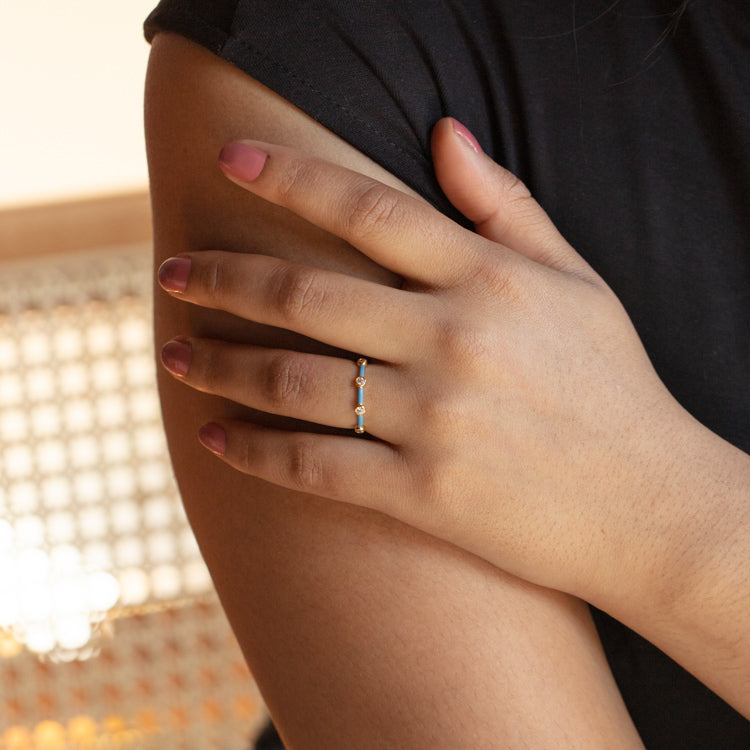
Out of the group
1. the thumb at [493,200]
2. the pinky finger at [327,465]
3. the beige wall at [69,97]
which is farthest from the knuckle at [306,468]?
the beige wall at [69,97]

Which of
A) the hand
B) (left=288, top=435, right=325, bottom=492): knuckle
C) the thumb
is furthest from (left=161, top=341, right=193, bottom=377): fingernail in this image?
the thumb

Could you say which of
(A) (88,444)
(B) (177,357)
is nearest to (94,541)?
(A) (88,444)

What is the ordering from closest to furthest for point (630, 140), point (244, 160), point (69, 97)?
point (244, 160) → point (630, 140) → point (69, 97)

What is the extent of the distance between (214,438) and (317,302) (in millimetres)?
134

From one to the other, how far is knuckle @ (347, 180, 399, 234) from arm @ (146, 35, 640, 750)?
46 millimetres

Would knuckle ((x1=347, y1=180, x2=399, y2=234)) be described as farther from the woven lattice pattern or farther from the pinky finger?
the woven lattice pattern

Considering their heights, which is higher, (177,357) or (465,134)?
(465,134)

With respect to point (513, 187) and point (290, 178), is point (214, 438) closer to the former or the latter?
point (290, 178)

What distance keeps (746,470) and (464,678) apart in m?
0.28

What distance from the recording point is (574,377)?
0.57 meters

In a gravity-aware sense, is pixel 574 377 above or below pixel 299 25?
below

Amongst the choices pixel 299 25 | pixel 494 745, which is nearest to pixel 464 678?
pixel 494 745

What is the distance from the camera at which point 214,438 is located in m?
0.57

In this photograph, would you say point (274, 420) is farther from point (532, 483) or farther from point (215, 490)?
point (532, 483)
